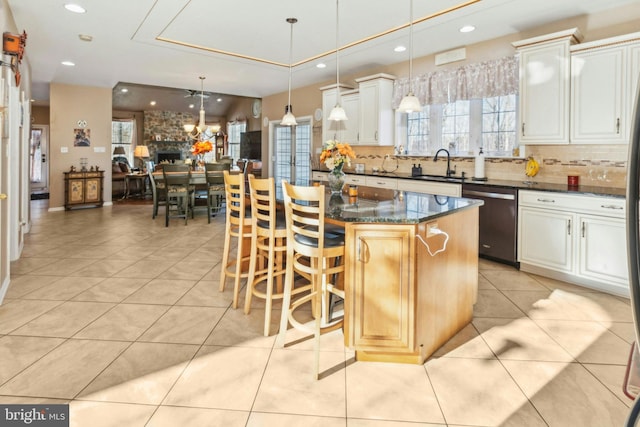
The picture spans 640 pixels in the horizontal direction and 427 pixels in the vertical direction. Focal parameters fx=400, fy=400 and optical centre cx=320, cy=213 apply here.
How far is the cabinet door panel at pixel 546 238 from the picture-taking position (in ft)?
12.1

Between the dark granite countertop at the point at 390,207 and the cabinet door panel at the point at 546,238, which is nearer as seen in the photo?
the dark granite countertop at the point at 390,207

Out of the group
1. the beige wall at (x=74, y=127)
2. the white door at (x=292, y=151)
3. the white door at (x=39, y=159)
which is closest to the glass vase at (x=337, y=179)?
the white door at (x=292, y=151)

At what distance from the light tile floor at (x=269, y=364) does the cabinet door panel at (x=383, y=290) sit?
0.56 ft

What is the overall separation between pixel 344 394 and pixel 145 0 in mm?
4051

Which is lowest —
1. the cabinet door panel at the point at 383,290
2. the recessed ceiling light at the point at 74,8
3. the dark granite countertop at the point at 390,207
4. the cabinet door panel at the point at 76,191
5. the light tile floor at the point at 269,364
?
the light tile floor at the point at 269,364

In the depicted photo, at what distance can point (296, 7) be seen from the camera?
13.6 ft

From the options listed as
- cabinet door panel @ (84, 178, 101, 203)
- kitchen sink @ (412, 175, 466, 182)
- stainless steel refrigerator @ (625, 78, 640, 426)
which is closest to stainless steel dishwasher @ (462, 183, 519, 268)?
kitchen sink @ (412, 175, 466, 182)

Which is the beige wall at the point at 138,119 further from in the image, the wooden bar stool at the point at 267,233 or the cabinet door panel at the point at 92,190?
the wooden bar stool at the point at 267,233

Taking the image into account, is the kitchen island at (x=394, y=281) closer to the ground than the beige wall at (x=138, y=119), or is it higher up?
closer to the ground

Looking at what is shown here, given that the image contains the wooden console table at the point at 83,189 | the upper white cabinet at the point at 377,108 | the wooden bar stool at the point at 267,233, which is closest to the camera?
the wooden bar stool at the point at 267,233

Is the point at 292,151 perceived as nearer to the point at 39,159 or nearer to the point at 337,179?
the point at 337,179

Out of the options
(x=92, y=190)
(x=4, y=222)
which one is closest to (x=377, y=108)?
(x=4, y=222)

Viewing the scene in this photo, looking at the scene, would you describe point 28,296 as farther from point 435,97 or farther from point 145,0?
point 435,97

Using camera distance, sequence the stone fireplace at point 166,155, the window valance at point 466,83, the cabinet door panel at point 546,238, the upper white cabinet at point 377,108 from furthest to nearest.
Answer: the stone fireplace at point 166,155
the upper white cabinet at point 377,108
the window valance at point 466,83
the cabinet door panel at point 546,238
